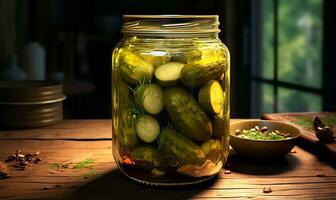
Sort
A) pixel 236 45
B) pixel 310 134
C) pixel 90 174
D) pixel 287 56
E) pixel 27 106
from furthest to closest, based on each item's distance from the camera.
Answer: pixel 236 45 < pixel 287 56 < pixel 27 106 < pixel 310 134 < pixel 90 174

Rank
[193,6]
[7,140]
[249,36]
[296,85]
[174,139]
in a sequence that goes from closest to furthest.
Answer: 1. [174,139]
2. [7,140]
3. [296,85]
4. [249,36]
5. [193,6]

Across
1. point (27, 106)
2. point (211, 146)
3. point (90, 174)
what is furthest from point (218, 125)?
point (27, 106)

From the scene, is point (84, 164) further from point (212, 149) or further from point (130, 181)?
point (212, 149)

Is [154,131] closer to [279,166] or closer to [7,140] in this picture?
[279,166]

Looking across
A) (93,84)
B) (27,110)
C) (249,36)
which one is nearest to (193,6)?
(249,36)

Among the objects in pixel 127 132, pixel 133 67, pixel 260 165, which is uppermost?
pixel 133 67

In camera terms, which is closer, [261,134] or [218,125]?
[218,125]

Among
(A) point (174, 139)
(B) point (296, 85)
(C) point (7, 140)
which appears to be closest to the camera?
(A) point (174, 139)

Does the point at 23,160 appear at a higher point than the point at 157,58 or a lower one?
lower
